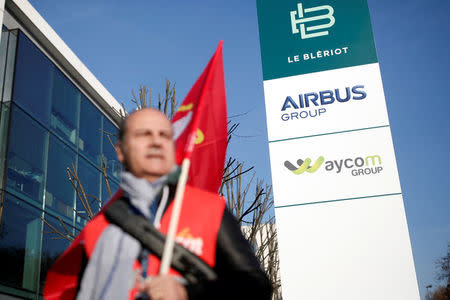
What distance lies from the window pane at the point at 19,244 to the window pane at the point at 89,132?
12.0 feet

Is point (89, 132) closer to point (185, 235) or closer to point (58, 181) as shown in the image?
point (58, 181)

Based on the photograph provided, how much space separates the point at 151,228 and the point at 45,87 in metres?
13.2

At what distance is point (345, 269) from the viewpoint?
5863 millimetres

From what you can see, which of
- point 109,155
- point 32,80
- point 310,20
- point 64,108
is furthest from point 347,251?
point 109,155

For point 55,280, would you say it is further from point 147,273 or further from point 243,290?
point 243,290

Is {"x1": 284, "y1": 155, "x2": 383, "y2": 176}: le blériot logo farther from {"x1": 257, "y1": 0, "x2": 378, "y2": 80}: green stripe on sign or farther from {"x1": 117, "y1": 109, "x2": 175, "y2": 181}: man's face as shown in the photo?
{"x1": 117, "y1": 109, "x2": 175, "y2": 181}: man's face

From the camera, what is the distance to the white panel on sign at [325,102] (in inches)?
251

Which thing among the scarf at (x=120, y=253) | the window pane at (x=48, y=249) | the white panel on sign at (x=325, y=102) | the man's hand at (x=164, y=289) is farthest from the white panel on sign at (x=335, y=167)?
the window pane at (x=48, y=249)

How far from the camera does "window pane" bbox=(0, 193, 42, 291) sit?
11031 mm

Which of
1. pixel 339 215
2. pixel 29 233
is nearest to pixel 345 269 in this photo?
pixel 339 215

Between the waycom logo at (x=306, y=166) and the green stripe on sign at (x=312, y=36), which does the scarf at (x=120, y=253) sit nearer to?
the waycom logo at (x=306, y=166)

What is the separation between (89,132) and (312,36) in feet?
35.6

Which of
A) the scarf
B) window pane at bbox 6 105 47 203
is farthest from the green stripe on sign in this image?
window pane at bbox 6 105 47 203

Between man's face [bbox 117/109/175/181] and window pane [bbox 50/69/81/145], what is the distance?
497 inches
